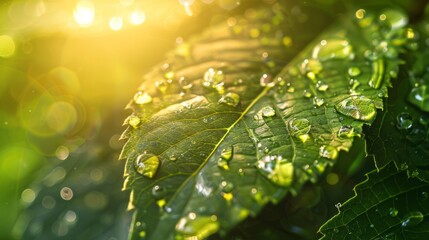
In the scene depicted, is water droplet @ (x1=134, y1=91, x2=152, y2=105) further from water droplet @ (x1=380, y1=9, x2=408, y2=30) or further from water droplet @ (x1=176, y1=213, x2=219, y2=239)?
water droplet @ (x1=380, y1=9, x2=408, y2=30)

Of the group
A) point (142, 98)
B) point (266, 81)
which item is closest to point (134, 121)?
point (142, 98)

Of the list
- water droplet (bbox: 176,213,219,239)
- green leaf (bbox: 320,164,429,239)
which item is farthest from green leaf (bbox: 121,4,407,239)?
green leaf (bbox: 320,164,429,239)

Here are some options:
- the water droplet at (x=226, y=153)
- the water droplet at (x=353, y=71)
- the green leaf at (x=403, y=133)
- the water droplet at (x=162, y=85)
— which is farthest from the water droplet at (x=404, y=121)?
the water droplet at (x=162, y=85)

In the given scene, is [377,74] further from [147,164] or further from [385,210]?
[147,164]

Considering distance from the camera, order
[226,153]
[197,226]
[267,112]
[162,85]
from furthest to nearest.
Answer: [162,85], [267,112], [226,153], [197,226]

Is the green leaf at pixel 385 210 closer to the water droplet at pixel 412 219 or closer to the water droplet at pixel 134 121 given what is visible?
the water droplet at pixel 412 219

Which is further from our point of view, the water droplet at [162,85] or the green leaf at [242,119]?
the water droplet at [162,85]
